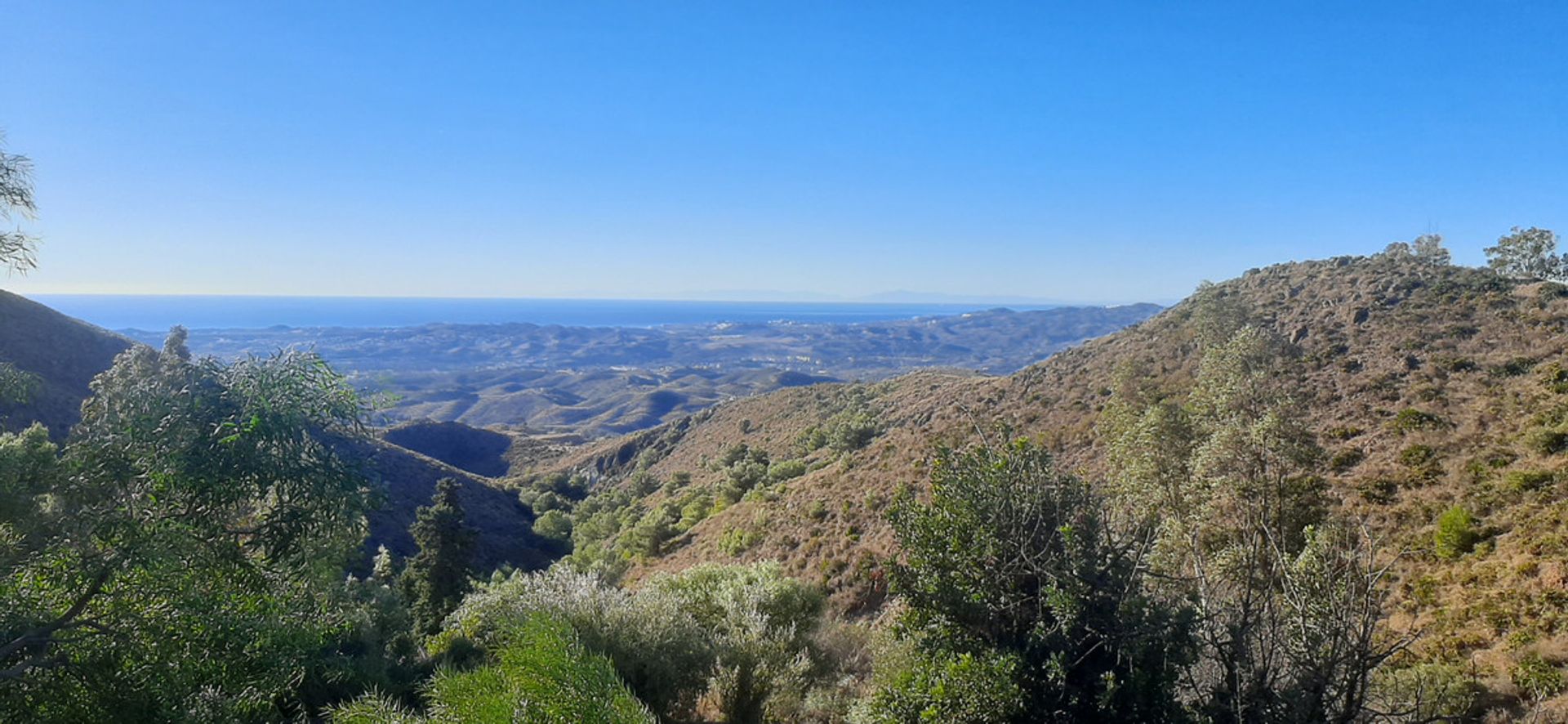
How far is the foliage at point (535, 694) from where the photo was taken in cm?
518

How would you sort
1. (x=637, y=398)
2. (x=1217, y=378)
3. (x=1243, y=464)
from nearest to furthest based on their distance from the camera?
(x=1243, y=464)
(x=1217, y=378)
(x=637, y=398)

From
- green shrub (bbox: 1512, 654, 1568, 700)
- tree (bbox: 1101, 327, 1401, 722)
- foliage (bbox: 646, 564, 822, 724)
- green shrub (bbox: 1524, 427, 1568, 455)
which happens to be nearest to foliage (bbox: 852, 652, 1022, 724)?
tree (bbox: 1101, 327, 1401, 722)

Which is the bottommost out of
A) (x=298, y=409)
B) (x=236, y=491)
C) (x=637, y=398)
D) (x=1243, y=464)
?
(x=637, y=398)

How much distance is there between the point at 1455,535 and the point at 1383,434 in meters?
6.70

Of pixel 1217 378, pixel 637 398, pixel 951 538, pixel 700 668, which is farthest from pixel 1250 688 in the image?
pixel 637 398

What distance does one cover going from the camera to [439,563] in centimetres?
2225

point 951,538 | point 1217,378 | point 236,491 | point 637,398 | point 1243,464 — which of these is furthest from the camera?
point 637,398

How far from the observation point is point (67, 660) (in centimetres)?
525

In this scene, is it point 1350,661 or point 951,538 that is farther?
point 951,538

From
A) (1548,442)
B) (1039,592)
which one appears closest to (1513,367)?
(1548,442)

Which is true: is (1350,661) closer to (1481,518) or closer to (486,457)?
(1481,518)

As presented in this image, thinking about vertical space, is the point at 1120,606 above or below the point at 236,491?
below

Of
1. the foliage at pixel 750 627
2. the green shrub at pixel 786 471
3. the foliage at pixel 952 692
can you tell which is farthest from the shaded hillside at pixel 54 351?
the foliage at pixel 952 692

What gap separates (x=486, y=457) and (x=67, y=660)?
89406 millimetres
